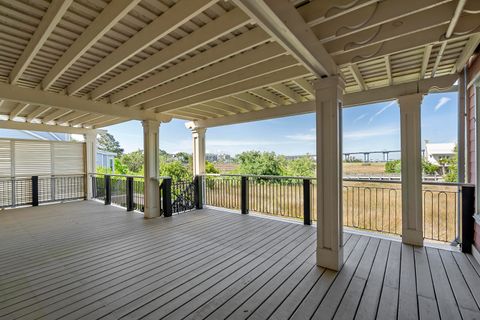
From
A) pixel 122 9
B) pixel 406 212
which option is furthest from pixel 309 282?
pixel 122 9

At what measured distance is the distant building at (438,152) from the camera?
5.80m

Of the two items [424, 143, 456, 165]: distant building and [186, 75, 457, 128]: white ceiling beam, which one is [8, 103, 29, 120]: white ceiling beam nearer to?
[186, 75, 457, 128]: white ceiling beam

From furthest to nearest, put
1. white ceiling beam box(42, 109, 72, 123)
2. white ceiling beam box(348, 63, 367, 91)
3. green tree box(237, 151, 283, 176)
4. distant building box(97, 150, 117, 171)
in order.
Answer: distant building box(97, 150, 117, 171)
green tree box(237, 151, 283, 176)
white ceiling beam box(42, 109, 72, 123)
white ceiling beam box(348, 63, 367, 91)

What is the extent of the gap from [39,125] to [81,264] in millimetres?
6050

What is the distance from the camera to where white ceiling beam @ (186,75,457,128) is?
3221 millimetres

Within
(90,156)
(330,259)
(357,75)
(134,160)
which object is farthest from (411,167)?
(134,160)

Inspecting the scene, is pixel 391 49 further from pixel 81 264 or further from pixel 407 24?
pixel 81 264

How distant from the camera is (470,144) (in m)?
3.10

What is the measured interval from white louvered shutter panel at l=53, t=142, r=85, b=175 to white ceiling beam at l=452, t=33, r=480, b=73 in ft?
32.2

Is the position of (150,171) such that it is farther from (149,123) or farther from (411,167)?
(411,167)

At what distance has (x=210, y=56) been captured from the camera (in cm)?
263

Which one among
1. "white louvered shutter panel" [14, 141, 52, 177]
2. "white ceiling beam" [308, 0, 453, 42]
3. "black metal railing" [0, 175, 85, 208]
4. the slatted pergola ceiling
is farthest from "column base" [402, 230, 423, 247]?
"white louvered shutter panel" [14, 141, 52, 177]

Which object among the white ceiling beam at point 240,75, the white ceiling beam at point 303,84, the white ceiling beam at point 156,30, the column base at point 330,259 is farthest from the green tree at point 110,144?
the column base at point 330,259

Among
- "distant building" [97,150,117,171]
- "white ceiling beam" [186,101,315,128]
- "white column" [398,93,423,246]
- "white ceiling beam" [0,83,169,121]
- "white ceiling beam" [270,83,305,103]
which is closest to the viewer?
"white column" [398,93,423,246]
